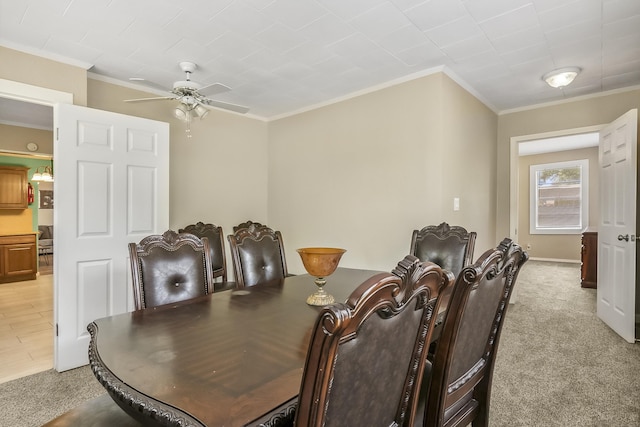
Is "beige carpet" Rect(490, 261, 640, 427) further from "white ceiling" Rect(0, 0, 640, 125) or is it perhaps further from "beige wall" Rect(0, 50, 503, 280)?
"white ceiling" Rect(0, 0, 640, 125)

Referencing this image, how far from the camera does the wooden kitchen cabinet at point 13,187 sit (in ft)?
20.0

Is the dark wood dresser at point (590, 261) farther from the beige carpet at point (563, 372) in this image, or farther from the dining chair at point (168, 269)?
the dining chair at point (168, 269)

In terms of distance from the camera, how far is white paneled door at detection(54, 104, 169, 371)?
2.70m

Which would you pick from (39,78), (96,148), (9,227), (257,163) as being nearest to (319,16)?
(96,148)

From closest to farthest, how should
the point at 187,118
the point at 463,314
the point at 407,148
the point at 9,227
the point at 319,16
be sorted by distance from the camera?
the point at 463,314 < the point at 319,16 < the point at 187,118 < the point at 407,148 < the point at 9,227

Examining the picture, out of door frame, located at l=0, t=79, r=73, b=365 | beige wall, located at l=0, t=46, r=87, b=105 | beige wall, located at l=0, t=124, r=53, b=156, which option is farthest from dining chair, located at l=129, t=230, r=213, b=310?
beige wall, located at l=0, t=124, r=53, b=156

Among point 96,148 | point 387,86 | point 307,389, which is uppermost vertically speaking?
point 387,86

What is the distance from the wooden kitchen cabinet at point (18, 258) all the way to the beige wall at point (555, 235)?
10.5 meters

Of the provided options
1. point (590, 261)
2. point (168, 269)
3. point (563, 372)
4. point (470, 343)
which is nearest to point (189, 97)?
point (168, 269)

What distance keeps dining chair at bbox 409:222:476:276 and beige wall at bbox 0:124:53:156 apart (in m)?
5.78

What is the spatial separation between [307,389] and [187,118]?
9.61ft

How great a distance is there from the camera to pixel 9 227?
6176mm

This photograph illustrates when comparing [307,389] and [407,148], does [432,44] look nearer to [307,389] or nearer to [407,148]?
[407,148]

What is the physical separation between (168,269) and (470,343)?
152 centimetres
